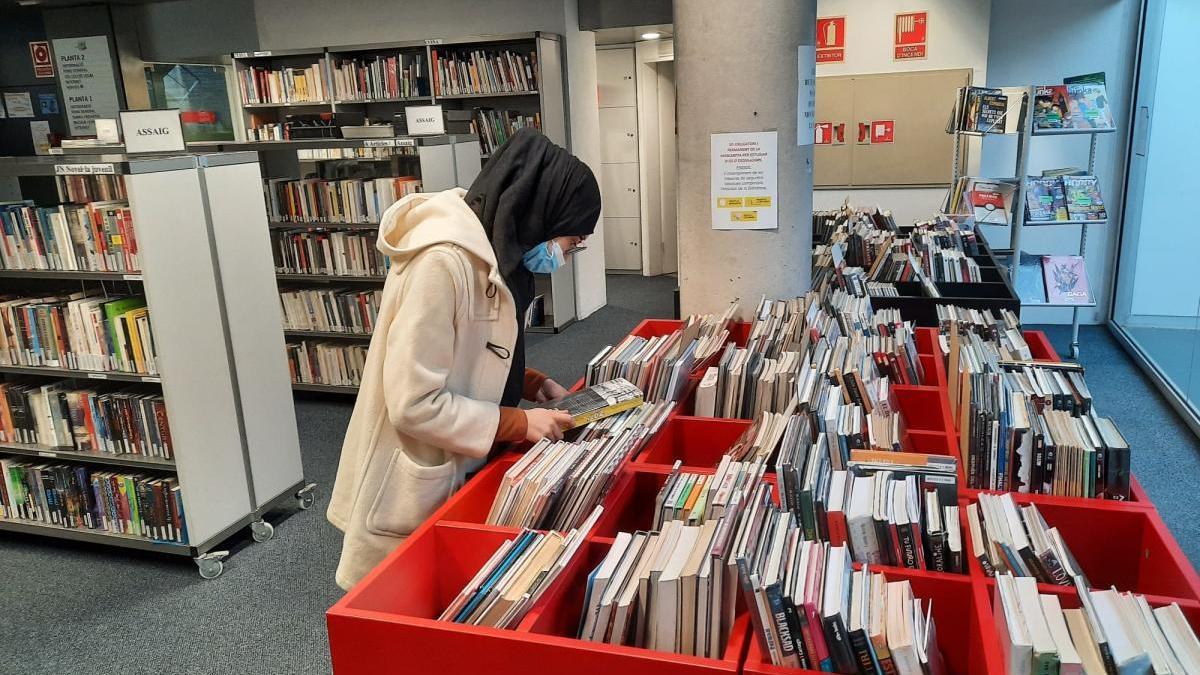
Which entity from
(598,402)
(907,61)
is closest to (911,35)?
(907,61)

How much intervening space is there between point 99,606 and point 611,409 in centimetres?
236

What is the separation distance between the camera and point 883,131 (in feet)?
21.8

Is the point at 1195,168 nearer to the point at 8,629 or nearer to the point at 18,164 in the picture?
the point at 18,164

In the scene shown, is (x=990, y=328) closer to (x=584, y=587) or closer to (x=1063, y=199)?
(x=584, y=587)

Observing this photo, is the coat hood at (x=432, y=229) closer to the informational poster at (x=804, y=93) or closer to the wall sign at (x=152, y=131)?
the informational poster at (x=804, y=93)

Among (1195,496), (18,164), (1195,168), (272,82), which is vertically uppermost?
(272,82)

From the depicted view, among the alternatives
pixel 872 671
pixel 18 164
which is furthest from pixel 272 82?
pixel 872 671

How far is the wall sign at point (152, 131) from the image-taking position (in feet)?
10.8

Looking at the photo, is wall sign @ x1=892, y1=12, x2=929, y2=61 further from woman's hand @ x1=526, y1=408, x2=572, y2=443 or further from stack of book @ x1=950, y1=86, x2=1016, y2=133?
woman's hand @ x1=526, y1=408, x2=572, y2=443

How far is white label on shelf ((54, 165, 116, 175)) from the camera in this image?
294 centimetres

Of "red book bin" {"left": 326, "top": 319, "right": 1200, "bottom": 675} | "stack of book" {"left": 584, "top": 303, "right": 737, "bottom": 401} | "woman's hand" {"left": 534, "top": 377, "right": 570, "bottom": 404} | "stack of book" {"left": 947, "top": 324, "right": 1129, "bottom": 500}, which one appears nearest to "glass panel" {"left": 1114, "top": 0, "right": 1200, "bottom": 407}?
"stack of book" {"left": 947, "top": 324, "right": 1129, "bottom": 500}

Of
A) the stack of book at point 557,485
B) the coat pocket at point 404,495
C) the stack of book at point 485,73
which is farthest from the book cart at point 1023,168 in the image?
the coat pocket at point 404,495

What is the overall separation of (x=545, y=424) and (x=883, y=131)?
18.4ft

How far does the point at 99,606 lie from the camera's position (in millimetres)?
3143
